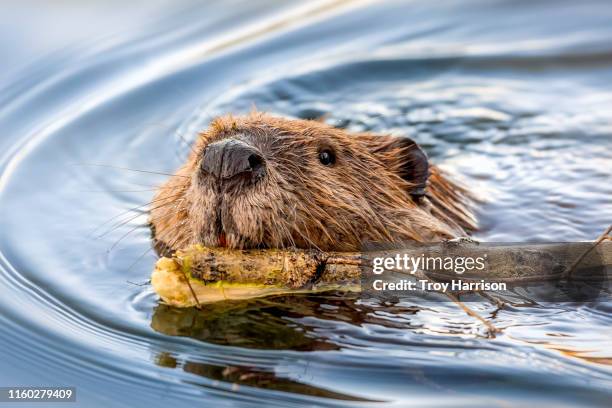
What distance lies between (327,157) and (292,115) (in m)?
2.68

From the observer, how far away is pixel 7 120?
22.7ft

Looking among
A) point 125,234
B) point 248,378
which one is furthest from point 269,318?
point 125,234

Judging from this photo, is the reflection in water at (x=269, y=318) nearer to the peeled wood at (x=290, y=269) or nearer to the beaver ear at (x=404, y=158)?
the peeled wood at (x=290, y=269)

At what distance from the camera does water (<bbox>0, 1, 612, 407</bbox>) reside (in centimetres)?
376

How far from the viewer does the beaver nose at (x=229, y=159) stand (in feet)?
12.5

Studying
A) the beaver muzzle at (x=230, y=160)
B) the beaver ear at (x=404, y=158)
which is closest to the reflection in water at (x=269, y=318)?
the beaver muzzle at (x=230, y=160)

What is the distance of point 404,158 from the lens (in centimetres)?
494

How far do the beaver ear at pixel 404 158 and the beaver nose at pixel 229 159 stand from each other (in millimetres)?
1106

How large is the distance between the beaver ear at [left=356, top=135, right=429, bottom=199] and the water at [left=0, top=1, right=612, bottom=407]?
2.09 ft

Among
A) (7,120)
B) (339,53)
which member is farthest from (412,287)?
(339,53)

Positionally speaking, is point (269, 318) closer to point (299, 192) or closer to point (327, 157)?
point (299, 192)

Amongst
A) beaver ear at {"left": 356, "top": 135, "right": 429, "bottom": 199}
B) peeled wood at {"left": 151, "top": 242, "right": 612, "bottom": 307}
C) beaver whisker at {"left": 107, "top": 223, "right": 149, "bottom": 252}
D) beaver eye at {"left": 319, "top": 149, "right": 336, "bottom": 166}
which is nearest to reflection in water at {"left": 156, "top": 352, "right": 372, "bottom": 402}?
peeled wood at {"left": 151, "top": 242, "right": 612, "bottom": 307}

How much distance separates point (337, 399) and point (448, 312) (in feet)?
2.78

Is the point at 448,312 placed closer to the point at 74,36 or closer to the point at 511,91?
the point at 511,91
